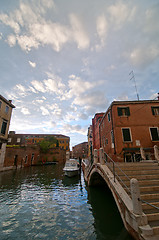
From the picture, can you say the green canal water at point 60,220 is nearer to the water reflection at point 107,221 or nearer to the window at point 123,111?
the water reflection at point 107,221

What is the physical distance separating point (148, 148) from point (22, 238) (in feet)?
44.3

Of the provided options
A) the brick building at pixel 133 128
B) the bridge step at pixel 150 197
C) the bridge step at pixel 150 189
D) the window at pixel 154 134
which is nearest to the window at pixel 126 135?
the brick building at pixel 133 128

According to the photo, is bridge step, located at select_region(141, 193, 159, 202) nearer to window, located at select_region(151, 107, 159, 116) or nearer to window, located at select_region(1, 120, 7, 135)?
window, located at select_region(151, 107, 159, 116)

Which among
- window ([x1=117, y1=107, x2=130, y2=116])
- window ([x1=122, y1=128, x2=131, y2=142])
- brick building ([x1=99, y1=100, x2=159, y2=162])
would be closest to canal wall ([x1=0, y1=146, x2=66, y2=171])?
brick building ([x1=99, y1=100, x2=159, y2=162])

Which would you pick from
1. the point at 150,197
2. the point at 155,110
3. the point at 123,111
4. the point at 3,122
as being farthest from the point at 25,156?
the point at 150,197

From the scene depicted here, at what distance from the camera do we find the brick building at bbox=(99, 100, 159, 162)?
13555 millimetres

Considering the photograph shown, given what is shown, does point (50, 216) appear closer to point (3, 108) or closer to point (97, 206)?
point (97, 206)

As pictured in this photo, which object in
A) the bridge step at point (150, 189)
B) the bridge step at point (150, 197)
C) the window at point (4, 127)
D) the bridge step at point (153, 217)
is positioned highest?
the window at point (4, 127)

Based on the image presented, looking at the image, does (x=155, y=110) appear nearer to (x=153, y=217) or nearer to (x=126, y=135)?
(x=126, y=135)

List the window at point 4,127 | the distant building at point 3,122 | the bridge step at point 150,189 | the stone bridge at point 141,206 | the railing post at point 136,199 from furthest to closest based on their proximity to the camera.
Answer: the window at point 4,127
the distant building at point 3,122
the bridge step at point 150,189
the railing post at point 136,199
the stone bridge at point 141,206

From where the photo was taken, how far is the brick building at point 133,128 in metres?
13.6

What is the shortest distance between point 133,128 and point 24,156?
27.5 meters

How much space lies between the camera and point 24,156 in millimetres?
29891

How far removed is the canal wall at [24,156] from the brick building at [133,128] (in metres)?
21.7
